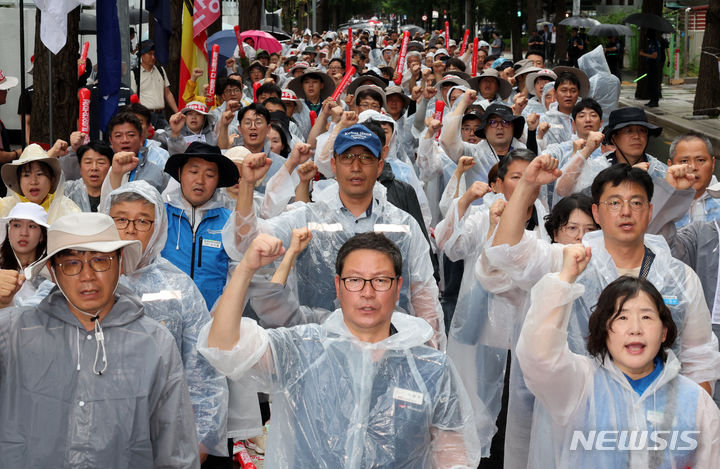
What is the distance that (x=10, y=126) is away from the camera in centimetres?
1733

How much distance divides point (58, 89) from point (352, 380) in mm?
7402

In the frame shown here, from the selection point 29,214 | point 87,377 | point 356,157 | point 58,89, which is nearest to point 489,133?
point 356,157

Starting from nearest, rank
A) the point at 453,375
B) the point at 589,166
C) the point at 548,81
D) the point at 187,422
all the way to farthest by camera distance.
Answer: the point at 453,375
the point at 187,422
the point at 589,166
the point at 548,81

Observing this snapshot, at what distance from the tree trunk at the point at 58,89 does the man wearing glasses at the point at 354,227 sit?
531 centimetres

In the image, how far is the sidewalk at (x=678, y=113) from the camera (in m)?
21.3

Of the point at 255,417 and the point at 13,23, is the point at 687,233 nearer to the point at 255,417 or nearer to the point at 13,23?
the point at 255,417

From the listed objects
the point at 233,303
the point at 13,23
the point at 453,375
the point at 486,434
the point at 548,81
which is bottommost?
the point at 486,434

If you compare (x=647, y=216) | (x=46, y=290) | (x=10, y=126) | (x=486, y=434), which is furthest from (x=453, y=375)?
(x=10, y=126)

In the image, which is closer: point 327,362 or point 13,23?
point 327,362

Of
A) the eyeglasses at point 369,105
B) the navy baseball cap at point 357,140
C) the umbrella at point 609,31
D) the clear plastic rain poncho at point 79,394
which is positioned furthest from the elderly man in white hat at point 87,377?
the umbrella at point 609,31

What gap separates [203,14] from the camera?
1343cm

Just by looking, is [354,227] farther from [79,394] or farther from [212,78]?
[212,78]

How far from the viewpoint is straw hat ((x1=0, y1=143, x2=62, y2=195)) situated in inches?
258

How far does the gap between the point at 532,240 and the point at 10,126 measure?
48.4 feet
